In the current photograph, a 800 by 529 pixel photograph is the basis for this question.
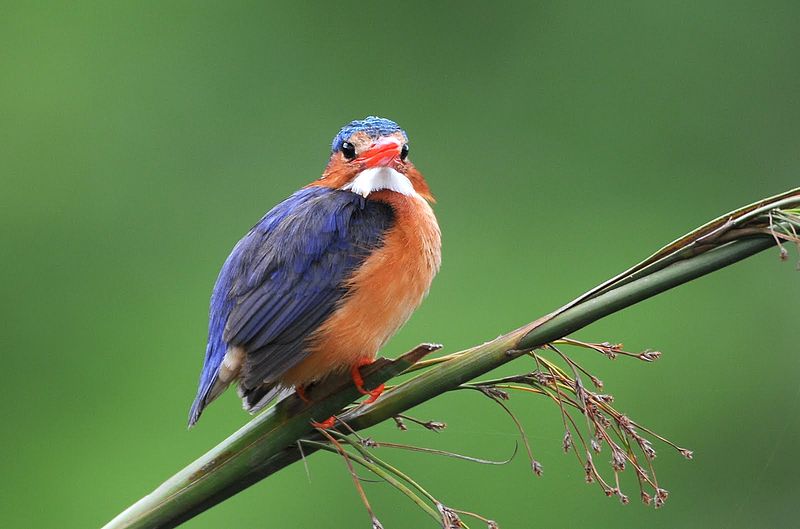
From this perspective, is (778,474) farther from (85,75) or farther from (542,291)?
(85,75)

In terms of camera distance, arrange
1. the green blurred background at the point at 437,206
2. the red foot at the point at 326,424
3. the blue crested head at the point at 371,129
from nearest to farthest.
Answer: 1. the red foot at the point at 326,424
2. the blue crested head at the point at 371,129
3. the green blurred background at the point at 437,206

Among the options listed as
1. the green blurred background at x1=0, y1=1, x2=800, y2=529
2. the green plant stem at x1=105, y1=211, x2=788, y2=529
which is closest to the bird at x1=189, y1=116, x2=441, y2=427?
the green plant stem at x1=105, y1=211, x2=788, y2=529

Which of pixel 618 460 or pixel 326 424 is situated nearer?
pixel 618 460

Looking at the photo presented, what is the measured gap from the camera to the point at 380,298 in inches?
92.4

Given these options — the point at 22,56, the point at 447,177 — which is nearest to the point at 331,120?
the point at 447,177

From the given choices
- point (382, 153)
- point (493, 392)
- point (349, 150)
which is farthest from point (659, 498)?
point (349, 150)

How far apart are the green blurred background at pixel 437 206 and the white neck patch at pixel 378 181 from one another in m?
1.31

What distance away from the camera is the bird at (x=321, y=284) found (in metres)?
2.24

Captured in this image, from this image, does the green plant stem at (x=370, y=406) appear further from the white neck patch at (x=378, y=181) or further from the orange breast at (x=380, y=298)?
the white neck patch at (x=378, y=181)

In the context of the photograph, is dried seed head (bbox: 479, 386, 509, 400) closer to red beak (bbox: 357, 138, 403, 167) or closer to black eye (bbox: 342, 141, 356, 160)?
red beak (bbox: 357, 138, 403, 167)

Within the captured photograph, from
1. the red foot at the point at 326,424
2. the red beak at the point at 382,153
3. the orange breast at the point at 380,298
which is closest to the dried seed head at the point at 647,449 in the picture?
the red foot at the point at 326,424

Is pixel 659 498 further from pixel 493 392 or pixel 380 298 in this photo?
pixel 380 298

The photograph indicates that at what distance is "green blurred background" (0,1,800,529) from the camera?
389 centimetres

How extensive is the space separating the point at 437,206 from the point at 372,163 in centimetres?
159
